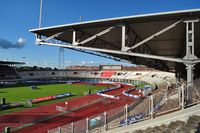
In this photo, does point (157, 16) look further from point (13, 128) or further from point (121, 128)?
point (13, 128)

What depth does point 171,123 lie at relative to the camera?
884 centimetres

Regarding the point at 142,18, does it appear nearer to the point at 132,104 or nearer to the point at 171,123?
the point at 171,123

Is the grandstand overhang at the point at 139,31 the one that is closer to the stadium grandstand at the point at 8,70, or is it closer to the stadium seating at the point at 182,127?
the stadium seating at the point at 182,127

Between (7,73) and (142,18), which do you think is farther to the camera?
(7,73)

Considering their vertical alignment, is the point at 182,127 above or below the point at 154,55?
below

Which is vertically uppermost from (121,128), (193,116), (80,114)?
(193,116)

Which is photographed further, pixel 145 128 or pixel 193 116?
pixel 145 128

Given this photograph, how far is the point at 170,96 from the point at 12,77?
299 feet

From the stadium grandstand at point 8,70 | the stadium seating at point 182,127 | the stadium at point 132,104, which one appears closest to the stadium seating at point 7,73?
the stadium grandstand at point 8,70

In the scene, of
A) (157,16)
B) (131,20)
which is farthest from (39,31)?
(157,16)

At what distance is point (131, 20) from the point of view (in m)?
13.2

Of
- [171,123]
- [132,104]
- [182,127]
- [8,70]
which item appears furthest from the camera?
[8,70]

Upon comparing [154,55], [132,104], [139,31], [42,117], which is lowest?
[42,117]

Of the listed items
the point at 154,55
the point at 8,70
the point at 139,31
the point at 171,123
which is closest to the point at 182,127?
the point at 171,123
